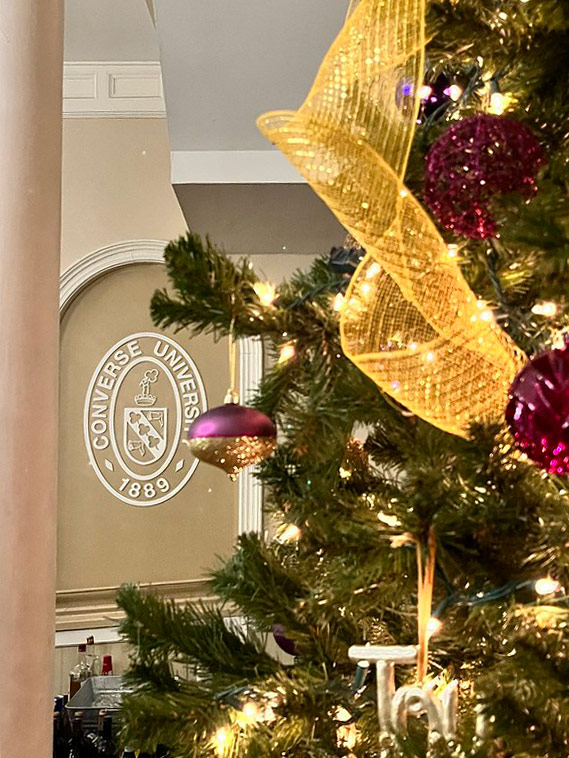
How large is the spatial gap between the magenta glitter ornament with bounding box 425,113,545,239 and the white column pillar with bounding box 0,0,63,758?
2.11 feet

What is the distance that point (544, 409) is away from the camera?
49cm

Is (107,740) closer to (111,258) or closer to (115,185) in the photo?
(111,258)

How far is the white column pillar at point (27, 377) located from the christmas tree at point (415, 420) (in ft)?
1.23

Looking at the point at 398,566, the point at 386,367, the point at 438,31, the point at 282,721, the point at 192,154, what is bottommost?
the point at 282,721

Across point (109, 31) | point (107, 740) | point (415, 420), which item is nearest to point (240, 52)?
point (109, 31)

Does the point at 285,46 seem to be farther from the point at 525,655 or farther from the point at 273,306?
the point at 525,655

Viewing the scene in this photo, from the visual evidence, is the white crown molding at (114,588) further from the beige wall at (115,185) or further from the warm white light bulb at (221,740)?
the warm white light bulb at (221,740)

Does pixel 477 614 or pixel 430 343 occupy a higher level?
pixel 430 343

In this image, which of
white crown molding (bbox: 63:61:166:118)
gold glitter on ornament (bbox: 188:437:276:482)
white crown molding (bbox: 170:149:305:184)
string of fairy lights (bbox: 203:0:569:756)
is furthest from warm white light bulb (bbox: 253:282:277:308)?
white crown molding (bbox: 63:61:166:118)

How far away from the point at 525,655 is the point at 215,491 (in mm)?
3406

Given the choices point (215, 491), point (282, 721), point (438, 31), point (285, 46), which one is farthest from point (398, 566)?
point (215, 491)

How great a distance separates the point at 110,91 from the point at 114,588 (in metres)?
1.98

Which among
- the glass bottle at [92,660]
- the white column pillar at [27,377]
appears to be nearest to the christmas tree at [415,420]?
the white column pillar at [27,377]

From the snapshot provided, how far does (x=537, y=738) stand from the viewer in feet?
1.50
